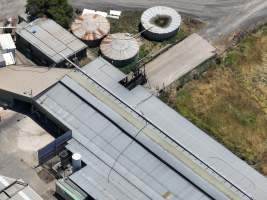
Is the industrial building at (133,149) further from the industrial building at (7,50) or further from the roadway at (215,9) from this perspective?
the roadway at (215,9)

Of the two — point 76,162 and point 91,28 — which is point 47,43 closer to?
point 91,28

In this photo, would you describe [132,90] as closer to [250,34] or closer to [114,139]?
[114,139]

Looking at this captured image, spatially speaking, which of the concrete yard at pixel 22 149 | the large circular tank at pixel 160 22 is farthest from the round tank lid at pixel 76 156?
the large circular tank at pixel 160 22

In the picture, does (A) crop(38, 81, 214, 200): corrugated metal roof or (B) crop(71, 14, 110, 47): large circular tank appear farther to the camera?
(B) crop(71, 14, 110, 47): large circular tank

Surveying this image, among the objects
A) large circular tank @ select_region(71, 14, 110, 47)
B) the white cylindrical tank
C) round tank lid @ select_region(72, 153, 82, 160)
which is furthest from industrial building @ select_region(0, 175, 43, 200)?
large circular tank @ select_region(71, 14, 110, 47)

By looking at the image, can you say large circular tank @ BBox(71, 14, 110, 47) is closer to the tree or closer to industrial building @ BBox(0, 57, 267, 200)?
the tree
